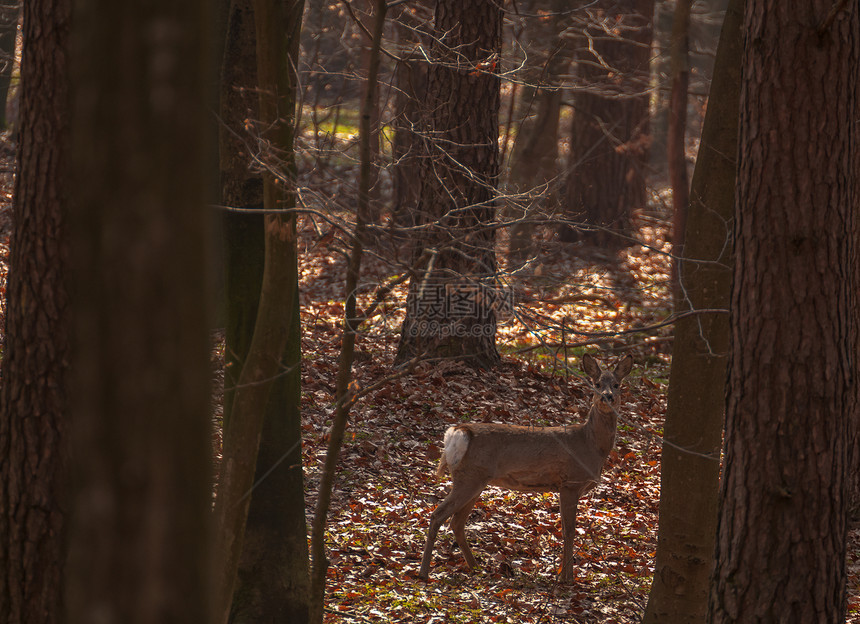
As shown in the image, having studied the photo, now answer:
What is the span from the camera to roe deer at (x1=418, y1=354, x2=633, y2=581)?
7.77 metres

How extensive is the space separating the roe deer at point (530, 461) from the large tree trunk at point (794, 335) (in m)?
3.25

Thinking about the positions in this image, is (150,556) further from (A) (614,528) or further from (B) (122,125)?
(A) (614,528)

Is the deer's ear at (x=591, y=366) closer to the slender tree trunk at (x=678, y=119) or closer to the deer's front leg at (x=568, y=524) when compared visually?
the deer's front leg at (x=568, y=524)

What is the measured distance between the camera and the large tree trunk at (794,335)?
167 inches

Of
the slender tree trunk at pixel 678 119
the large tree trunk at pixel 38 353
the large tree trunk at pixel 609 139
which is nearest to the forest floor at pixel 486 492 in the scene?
the large tree trunk at pixel 38 353

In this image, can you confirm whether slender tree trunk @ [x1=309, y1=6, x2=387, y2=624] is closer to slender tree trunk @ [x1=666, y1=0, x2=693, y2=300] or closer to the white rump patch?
the white rump patch

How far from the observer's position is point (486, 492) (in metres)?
9.72

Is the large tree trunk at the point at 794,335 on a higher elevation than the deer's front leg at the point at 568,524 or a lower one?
higher

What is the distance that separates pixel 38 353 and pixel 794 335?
375cm

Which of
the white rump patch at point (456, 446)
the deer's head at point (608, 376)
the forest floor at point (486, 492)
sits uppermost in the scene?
the deer's head at point (608, 376)

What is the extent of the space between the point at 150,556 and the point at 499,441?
663cm

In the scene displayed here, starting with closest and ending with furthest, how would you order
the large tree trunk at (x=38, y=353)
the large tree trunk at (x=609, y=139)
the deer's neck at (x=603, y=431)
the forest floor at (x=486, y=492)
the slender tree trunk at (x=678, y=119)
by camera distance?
the large tree trunk at (x=38, y=353) < the forest floor at (x=486, y=492) < the deer's neck at (x=603, y=431) < the slender tree trunk at (x=678, y=119) < the large tree trunk at (x=609, y=139)

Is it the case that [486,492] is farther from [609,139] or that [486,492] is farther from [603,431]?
[609,139]

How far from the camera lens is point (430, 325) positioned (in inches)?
440
